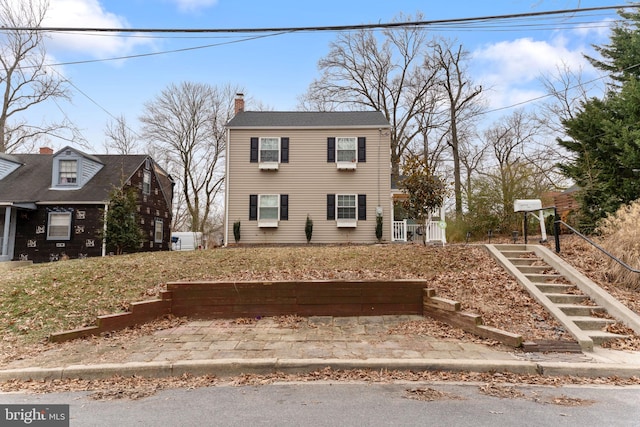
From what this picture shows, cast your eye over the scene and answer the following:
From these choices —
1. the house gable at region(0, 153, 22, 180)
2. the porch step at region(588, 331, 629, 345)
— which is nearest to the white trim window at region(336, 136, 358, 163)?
the porch step at region(588, 331, 629, 345)

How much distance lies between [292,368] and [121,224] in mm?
11823

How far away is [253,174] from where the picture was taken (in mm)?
17141

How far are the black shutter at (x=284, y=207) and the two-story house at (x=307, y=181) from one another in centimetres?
5

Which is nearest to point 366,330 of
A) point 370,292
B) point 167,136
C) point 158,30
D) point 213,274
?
point 370,292

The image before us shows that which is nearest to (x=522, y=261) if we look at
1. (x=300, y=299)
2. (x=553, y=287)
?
(x=553, y=287)

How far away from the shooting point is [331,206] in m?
17.1

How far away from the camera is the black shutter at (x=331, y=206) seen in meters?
17.1

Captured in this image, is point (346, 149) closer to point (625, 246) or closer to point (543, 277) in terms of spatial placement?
point (543, 277)

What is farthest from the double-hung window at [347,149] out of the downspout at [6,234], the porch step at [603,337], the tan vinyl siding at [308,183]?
the downspout at [6,234]

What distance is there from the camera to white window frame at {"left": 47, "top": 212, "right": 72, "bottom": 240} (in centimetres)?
1666

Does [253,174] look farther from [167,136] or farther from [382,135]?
[167,136]

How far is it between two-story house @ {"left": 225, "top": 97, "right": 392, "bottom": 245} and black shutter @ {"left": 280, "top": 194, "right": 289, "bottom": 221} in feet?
0.16

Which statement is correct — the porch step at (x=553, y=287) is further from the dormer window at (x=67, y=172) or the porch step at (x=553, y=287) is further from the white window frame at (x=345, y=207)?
the dormer window at (x=67, y=172)

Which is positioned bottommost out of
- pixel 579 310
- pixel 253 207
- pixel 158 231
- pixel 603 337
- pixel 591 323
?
pixel 603 337
